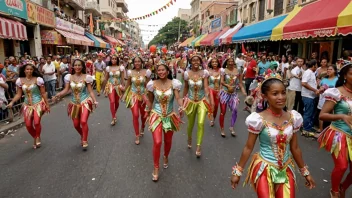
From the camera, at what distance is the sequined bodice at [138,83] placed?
20.9ft

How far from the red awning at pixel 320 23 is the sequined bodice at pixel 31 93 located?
808 centimetres

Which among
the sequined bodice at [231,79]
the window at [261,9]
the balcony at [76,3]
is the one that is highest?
the balcony at [76,3]

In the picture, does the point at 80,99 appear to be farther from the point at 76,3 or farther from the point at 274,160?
the point at 76,3

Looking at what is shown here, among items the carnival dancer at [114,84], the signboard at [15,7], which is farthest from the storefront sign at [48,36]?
the carnival dancer at [114,84]

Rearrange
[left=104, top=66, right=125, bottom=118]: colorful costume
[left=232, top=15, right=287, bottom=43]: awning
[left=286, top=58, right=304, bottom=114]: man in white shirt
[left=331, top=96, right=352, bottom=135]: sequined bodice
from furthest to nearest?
[left=232, top=15, right=287, bottom=43]: awning → [left=104, top=66, right=125, bottom=118]: colorful costume → [left=286, top=58, right=304, bottom=114]: man in white shirt → [left=331, top=96, right=352, bottom=135]: sequined bodice

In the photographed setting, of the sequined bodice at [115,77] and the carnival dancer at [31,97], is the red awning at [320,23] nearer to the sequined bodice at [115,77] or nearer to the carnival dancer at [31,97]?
the sequined bodice at [115,77]

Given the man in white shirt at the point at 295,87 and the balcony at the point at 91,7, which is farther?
the balcony at the point at 91,7

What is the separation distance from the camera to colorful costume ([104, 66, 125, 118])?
7.59 m

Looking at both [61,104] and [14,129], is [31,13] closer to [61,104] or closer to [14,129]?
[61,104]

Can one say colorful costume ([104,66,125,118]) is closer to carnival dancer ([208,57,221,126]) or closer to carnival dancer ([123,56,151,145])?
carnival dancer ([123,56,151,145])

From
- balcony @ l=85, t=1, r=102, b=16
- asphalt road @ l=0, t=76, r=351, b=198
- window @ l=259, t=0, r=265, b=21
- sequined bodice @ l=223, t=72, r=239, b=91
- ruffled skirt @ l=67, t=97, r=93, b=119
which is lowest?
asphalt road @ l=0, t=76, r=351, b=198

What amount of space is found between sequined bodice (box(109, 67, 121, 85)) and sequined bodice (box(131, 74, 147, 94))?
1501mm

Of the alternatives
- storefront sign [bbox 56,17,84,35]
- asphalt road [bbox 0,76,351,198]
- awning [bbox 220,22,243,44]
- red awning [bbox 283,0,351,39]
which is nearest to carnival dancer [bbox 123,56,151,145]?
asphalt road [bbox 0,76,351,198]

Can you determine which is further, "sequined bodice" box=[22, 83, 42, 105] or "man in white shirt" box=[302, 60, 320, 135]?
"man in white shirt" box=[302, 60, 320, 135]
